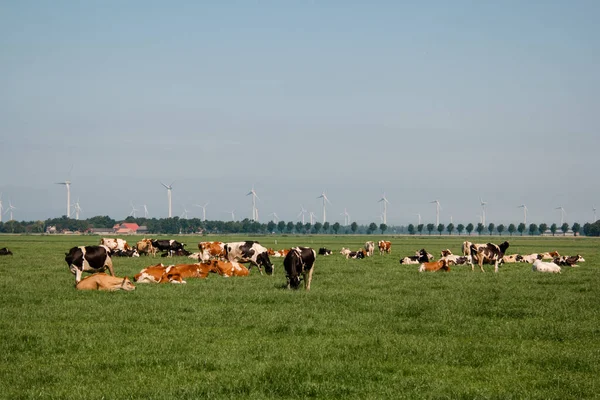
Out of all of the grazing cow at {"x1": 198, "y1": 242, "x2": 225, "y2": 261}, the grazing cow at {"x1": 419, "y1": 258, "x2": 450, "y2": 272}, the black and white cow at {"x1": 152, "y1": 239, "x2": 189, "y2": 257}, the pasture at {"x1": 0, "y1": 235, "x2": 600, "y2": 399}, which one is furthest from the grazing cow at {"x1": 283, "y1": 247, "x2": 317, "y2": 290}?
the black and white cow at {"x1": 152, "y1": 239, "x2": 189, "y2": 257}

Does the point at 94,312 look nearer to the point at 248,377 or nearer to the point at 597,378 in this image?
the point at 248,377

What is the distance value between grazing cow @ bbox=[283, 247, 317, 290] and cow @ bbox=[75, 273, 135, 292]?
15.9 ft

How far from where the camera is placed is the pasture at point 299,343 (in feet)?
29.2

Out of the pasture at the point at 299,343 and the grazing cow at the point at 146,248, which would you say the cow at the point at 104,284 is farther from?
the grazing cow at the point at 146,248

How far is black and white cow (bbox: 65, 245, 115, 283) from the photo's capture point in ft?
70.8

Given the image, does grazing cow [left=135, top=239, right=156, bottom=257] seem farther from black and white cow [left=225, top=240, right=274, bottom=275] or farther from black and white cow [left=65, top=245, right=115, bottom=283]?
black and white cow [left=65, top=245, right=115, bottom=283]

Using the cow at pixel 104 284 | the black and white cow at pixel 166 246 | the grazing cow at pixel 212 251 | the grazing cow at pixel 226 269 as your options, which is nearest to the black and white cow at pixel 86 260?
the cow at pixel 104 284

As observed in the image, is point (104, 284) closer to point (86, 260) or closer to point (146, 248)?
point (86, 260)

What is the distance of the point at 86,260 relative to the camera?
2211cm

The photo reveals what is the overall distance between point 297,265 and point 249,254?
796cm

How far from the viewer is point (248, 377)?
9258mm

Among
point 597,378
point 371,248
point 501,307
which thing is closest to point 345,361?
point 597,378

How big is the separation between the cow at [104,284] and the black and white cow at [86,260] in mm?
2333

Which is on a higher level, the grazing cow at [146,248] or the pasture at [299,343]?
the grazing cow at [146,248]
